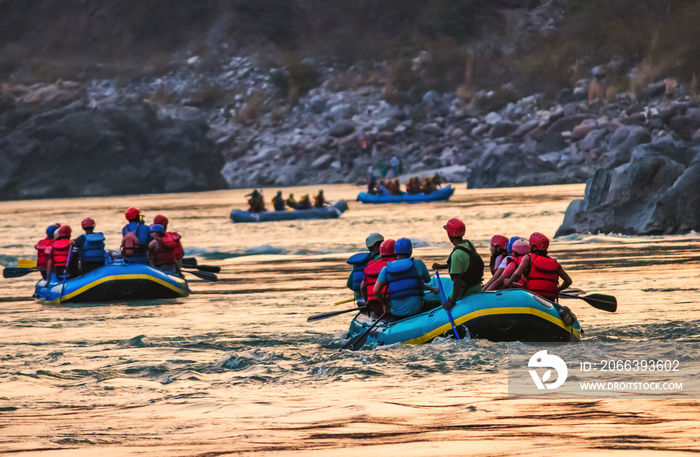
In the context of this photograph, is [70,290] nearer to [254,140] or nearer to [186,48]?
[254,140]

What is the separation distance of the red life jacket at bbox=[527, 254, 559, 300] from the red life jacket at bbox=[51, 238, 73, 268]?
32.8 ft

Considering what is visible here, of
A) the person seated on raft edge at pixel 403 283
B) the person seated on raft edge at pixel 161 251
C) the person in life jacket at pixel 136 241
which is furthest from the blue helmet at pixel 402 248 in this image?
the person in life jacket at pixel 136 241

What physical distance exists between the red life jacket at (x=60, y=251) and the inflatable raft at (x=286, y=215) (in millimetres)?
26654

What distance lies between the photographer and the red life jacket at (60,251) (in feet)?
67.1

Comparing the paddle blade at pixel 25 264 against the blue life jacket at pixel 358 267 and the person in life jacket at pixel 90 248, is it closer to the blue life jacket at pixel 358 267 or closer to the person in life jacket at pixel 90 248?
the person in life jacket at pixel 90 248

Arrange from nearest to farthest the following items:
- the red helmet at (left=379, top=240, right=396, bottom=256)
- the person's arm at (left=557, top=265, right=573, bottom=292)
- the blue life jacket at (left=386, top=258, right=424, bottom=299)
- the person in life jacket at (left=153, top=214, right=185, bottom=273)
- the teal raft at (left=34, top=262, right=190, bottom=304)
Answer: the blue life jacket at (left=386, top=258, right=424, bottom=299), the person's arm at (left=557, top=265, right=573, bottom=292), the red helmet at (left=379, top=240, right=396, bottom=256), the teal raft at (left=34, top=262, right=190, bottom=304), the person in life jacket at (left=153, top=214, right=185, bottom=273)

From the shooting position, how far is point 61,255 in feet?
67.7

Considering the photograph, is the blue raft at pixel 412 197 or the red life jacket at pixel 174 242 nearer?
the red life jacket at pixel 174 242


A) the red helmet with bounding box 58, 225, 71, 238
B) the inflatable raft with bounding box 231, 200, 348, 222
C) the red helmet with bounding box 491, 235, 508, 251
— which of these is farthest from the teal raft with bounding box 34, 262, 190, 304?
the inflatable raft with bounding box 231, 200, 348, 222

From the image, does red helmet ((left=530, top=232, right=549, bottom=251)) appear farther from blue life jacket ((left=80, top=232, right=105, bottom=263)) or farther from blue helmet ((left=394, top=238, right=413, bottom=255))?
blue life jacket ((left=80, top=232, right=105, bottom=263))

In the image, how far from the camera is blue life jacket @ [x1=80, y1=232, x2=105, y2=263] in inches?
792

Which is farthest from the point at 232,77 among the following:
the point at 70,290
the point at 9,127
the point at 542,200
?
the point at 70,290

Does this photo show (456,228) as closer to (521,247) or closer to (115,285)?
(521,247)

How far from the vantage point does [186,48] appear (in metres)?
162
